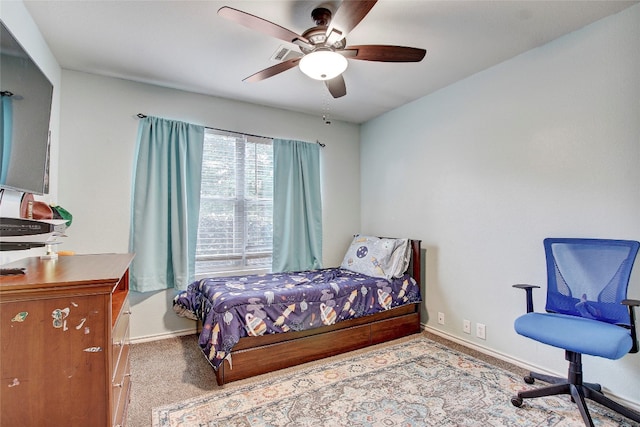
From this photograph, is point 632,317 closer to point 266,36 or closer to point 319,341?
point 319,341

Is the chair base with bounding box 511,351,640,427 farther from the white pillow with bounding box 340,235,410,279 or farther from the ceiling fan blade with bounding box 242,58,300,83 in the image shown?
the ceiling fan blade with bounding box 242,58,300,83

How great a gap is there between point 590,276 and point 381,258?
1710mm

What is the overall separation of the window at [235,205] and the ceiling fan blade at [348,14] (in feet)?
6.74

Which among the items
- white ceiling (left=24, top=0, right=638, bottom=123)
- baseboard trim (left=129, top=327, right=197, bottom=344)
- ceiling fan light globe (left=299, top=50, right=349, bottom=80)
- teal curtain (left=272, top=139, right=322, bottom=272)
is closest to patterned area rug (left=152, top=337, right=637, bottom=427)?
baseboard trim (left=129, top=327, right=197, bottom=344)

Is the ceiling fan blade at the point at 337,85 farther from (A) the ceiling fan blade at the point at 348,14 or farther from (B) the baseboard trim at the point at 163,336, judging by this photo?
(B) the baseboard trim at the point at 163,336

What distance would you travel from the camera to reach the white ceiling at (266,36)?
1.98 m

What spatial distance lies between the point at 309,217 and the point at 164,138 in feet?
5.84

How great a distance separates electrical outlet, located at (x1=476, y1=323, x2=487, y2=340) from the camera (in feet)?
9.15

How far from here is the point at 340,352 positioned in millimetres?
2768

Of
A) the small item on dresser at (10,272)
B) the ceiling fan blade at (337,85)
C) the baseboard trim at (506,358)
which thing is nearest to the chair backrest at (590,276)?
the baseboard trim at (506,358)

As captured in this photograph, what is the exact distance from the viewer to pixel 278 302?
2.49m

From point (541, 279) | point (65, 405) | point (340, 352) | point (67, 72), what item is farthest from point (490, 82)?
point (67, 72)

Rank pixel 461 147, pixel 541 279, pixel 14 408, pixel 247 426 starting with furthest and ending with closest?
1. pixel 461 147
2. pixel 541 279
3. pixel 247 426
4. pixel 14 408

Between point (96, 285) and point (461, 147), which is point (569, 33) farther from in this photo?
point (96, 285)
